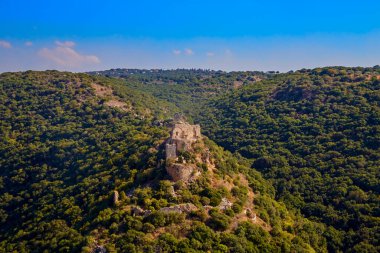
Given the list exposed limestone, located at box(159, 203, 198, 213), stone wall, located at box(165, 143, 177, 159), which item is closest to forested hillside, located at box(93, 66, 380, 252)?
exposed limestone, located at box(159, 203, 198, 213)

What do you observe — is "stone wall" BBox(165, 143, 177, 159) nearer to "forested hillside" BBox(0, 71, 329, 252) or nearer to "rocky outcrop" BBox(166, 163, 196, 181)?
"forested hillside" BBox(0, 71, 329, 252)

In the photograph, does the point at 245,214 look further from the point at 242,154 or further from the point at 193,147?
the point at 242,154

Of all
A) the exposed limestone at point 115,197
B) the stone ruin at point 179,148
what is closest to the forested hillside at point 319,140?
the stone ruin at point 179,148

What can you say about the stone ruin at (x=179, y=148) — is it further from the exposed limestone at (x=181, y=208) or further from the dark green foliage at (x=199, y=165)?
the exposed limestone at (x=181, y=208)

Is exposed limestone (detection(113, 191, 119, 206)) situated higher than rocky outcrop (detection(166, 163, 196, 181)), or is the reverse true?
rocky outcrop (detection(166, 163, 196, 181))

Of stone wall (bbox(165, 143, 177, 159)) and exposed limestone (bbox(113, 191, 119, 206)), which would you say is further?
stone wall (bbox(165, 143, 177, 159))

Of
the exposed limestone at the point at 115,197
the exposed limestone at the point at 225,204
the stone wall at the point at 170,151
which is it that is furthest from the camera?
the stone wall at the point at 170,151

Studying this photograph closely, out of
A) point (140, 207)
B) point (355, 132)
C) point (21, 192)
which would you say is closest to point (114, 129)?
point (21, 192)
